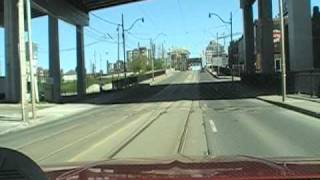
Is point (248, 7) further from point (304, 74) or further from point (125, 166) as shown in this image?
point (125, 166)

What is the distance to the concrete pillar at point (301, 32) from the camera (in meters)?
53.2

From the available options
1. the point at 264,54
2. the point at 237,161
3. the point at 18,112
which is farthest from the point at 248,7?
the point at 237,161

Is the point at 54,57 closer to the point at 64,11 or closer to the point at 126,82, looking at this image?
the point at 64,11

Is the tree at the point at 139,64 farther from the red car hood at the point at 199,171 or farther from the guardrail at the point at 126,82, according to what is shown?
the red car hood at the point at 199,171

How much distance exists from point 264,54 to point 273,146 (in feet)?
190

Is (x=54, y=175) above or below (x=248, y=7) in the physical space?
below

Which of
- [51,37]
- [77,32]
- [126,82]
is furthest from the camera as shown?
[126,82]

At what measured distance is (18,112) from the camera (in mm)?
43375

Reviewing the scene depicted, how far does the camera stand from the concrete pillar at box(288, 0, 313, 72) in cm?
5322

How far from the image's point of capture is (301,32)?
53375mm

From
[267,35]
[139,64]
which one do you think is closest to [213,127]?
[267,35]

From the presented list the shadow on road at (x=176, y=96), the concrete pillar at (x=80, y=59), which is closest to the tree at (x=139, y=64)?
the concrete pillar at (x=80, y=59)

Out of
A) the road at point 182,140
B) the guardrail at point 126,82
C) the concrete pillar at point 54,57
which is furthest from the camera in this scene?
the guardrail at point 126,82

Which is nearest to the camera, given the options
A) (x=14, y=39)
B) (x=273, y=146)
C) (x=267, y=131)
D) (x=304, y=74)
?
(x=273, y=146)
